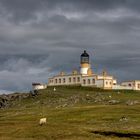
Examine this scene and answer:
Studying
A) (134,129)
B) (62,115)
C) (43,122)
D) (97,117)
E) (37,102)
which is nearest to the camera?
(134,129)

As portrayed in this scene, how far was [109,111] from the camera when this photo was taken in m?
120

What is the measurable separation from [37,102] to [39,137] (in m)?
125

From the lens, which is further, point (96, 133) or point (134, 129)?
point (134, 129)

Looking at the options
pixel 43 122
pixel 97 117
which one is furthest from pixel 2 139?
pixel 97 117

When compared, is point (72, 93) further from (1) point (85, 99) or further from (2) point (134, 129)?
(2) point (134, 129)

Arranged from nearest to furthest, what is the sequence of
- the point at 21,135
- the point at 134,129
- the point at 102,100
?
the point at 21,135
the point at 134,129
the point at 102,100

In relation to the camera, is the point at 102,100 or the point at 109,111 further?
the point at 102,100

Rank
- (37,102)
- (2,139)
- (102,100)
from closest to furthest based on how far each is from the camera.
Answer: (2,139)
(102,100)
(37,102)

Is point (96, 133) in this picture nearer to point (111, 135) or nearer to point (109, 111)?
point (111, 135)

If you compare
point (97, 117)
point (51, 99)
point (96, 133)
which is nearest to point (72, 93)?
point (51, 99)

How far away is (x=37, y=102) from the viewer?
7323 inches

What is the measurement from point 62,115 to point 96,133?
170 feet

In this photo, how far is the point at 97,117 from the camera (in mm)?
105688

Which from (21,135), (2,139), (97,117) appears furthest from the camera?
(97,117)
